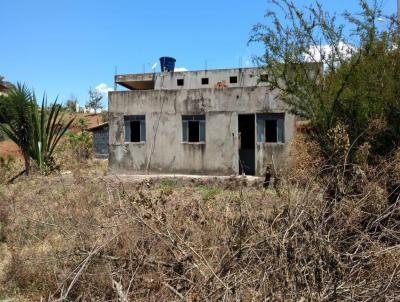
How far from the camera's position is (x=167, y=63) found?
29047 millimetres

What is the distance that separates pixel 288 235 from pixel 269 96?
12.7 meters

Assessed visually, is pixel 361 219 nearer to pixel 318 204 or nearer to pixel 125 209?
pixel 318 204

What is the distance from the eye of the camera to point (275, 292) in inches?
133

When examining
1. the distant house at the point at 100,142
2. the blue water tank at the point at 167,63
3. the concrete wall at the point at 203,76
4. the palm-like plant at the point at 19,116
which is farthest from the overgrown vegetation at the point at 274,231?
the blue water tank at the point at 167,63

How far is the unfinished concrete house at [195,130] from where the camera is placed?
16.2 meters

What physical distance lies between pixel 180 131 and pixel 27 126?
5.70 metres

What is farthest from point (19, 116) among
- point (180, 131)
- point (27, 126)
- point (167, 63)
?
point (167, 63)

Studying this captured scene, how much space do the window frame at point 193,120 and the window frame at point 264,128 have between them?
212cm

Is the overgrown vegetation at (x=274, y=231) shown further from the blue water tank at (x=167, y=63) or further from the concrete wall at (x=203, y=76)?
the blue water tank at (x=167, y=63)

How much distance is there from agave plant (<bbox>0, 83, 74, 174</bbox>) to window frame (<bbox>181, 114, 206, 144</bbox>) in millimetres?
4649

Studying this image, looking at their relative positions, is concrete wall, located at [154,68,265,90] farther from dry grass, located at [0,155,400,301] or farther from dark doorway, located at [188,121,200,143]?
dry grass, located at [0,155,400,301]

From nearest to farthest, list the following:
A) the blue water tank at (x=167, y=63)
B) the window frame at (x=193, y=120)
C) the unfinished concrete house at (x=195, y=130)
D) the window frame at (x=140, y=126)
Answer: the unfinished concrete house at (x=195, y=130) → the window frame at (x=193, y=120) → the window frame at (x=140, y=126) → the blue water tank at (x=167, y=63)

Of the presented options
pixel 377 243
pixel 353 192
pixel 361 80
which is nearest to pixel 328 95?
pixel 361 80

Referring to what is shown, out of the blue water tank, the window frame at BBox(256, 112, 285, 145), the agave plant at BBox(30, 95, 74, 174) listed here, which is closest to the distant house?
the blue water tank
